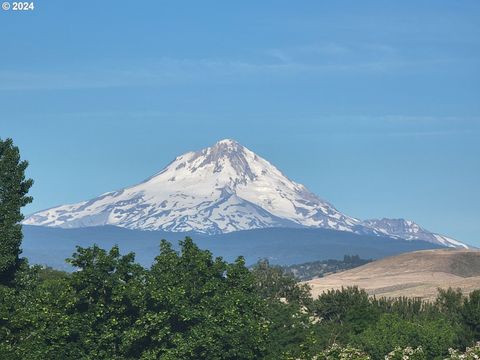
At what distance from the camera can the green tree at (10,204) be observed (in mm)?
85312

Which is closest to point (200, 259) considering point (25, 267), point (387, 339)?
point (25, 267)

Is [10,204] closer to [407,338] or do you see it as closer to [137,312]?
[137,312]

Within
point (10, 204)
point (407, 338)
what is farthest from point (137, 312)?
point (407, 338)

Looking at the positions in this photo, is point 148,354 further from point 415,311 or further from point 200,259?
point 415,311

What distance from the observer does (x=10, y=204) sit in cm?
8825

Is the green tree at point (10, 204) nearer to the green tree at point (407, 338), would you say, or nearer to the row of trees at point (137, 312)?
the row of trees at point (137, 312)

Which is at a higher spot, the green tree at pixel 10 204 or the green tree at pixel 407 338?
the green tree at pixel 10 204

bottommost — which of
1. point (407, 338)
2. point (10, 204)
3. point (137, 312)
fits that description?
point (407, 338)

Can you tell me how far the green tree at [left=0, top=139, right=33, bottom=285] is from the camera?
280 ft

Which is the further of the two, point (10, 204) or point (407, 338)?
point (407, 338)

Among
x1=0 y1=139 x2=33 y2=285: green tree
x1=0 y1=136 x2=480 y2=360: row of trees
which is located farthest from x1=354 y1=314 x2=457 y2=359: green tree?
x1=0 y1=139 x2=33 y2=285: green tree

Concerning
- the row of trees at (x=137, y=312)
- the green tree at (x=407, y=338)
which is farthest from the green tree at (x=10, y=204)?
the green tree at (x=407, y=338)

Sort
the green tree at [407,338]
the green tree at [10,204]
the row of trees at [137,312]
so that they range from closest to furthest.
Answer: the row of trees at [137,312], the green tree at [10,204], the green tree at [407,338]

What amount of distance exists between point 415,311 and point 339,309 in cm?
849
